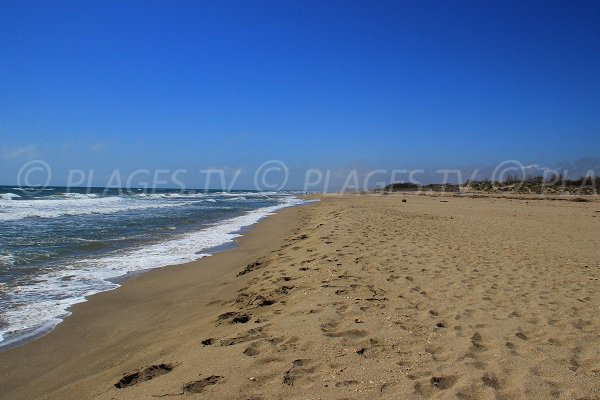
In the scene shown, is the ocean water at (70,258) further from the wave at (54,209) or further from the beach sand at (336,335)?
the wave at (54,209)

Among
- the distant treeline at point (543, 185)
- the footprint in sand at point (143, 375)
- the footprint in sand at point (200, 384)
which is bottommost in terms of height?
the footprint in sand at point (143, 375)

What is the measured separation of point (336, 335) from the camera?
394 centimetres

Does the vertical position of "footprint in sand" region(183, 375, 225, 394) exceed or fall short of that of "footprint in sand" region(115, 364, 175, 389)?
it exceeds it

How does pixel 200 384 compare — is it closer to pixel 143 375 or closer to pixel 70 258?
pixel 143 375

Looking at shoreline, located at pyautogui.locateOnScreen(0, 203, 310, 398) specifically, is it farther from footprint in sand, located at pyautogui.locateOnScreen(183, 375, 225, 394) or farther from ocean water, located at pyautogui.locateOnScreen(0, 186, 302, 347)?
footprint in sand, located at pyautogui.locateOnScreen(183, 375, 225, 394)

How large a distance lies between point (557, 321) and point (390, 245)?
16.3 feet

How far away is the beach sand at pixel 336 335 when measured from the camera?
3115 mm

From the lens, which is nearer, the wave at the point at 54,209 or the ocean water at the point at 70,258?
the ocean water at the point at 70,258

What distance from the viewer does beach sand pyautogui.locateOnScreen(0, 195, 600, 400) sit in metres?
3.12

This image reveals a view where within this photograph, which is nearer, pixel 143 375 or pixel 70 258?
pixel 143 375

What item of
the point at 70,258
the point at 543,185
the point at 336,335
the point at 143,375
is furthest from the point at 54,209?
the point at 543,185

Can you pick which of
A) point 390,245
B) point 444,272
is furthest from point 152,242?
→ point 444,272

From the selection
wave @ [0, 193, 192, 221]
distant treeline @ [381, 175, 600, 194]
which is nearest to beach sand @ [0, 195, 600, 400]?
wave @ [0, 193, 192, 221]

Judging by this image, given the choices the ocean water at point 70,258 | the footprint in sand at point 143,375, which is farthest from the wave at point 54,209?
the footprint in sand at point 143,375
